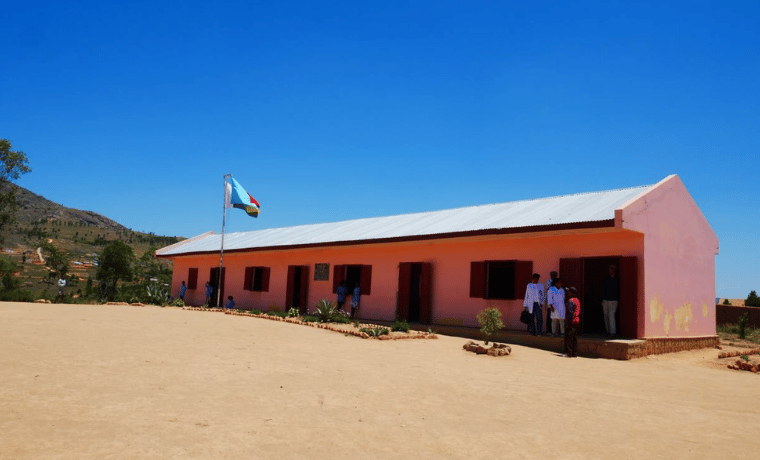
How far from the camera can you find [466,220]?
16266mm

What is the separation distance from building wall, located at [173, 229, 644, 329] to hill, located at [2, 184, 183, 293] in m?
15.5

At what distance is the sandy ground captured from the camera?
175 inches

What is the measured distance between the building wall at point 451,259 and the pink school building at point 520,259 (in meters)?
0.03

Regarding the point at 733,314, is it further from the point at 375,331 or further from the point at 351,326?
the point at 375,331

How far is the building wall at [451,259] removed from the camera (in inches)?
499

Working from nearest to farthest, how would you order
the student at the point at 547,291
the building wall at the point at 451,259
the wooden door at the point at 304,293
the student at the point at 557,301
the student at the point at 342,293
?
the student at the point at 557,301 → the student at the point at 547,291 → the building wall at the point at 451,259 → the student at the point at 342,293 → the wooden door at the point at 304,293

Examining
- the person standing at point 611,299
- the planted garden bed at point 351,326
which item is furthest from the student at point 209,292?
the person standing at point 611,299

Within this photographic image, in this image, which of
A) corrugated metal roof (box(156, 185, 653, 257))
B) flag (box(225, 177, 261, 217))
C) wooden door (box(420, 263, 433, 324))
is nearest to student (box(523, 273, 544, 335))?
corrugated metal roof (box(156, 185, 653, 257))

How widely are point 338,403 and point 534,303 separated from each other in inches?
303

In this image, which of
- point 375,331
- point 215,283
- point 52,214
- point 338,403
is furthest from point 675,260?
point 52,214

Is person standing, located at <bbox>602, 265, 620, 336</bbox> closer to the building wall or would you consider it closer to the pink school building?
the pink school building

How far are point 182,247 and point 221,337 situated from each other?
19925 mm

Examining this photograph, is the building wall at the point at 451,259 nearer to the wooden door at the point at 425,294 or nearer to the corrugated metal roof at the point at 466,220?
the wooden door at the point at 425,294

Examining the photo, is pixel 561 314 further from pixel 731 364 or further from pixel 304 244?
pixel 304 244
